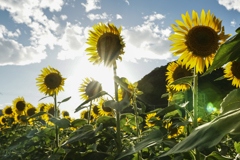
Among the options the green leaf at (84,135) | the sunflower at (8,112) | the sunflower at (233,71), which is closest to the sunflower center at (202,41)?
the sunflower at (233,71)

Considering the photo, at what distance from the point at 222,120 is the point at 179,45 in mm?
1570

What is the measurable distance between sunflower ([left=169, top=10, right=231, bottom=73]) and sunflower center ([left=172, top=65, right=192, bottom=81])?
2.35 feet

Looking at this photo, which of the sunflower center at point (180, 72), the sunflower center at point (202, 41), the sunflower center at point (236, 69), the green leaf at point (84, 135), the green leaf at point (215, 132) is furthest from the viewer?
the sunflower center at point (180, 72)

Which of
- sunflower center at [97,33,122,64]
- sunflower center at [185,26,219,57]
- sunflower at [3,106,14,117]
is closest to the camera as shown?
sunflower center at [185,26,219,57]

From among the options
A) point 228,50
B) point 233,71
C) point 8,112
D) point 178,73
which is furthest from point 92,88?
point 8,112

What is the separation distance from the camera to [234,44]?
0.37 metres

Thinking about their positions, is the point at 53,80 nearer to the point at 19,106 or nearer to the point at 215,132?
the point at 19,106

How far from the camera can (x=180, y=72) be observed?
2475 millimetres

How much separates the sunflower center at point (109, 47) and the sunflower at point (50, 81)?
71.7 inches

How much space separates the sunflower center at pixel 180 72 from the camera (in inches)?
95.5

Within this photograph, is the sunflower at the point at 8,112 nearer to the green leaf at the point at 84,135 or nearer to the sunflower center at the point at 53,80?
the sunflower center at the point at 53,80

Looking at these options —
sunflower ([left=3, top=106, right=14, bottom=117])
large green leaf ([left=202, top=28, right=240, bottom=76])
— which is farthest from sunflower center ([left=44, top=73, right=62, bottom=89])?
sunflower ([left=3, top=106, right=14, bottom=117])

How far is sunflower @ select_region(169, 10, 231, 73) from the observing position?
5.29ft

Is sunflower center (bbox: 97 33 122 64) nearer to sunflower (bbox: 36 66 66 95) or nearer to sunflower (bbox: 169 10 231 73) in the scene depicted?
sunflower (bbox: 169 10 231 73)
